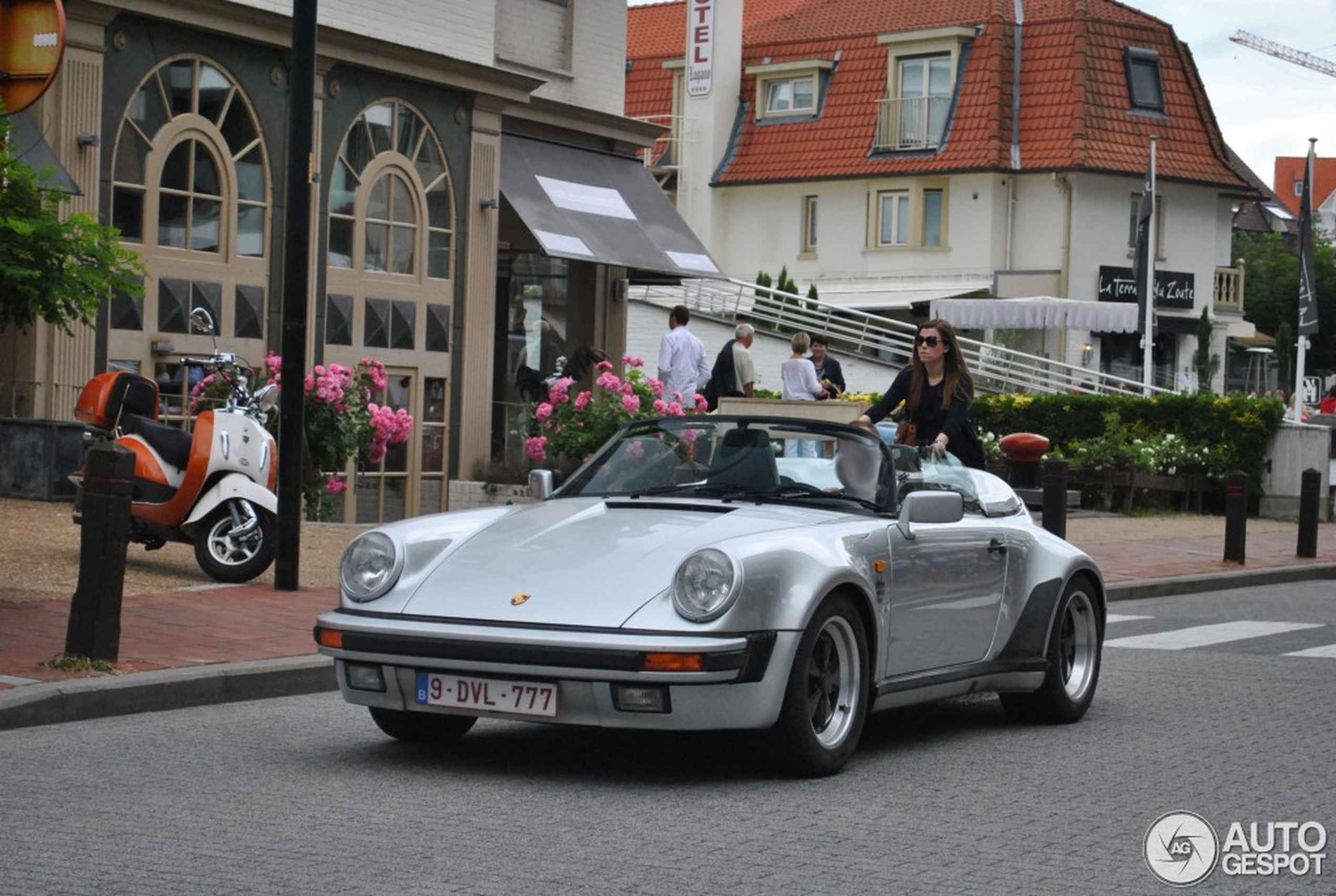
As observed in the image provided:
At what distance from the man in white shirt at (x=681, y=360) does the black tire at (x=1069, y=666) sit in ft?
43.1

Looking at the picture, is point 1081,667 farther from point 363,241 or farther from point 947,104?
point 947,104

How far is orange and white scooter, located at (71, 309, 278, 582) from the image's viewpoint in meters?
12.8

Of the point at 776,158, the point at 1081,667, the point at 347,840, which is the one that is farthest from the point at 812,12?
the point at 347,840

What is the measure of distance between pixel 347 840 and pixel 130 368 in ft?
41.4

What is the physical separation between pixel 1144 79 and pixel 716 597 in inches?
1714

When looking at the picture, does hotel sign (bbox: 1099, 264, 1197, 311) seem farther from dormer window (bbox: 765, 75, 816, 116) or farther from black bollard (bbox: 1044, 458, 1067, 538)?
black bollard (bbox: 1044, 458, 1067, 538)

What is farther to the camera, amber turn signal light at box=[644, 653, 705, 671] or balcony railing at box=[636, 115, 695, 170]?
balcony railing at box=[636, 115, 695, 170]

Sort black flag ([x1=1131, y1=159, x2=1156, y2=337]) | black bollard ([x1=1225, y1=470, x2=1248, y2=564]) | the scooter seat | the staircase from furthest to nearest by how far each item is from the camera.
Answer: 1. the staircase
2. black flag ([x1=1131, y1=159, x2=1156, y2=337])
3. black bollard ([x1=1225, y1=470, x2=1248, y2=564])
4. the scooter seat

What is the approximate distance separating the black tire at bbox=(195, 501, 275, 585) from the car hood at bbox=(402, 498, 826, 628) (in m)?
5.28

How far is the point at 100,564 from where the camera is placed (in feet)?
29.9

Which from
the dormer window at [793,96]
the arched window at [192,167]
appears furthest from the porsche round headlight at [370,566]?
the dormer window at [793,96]

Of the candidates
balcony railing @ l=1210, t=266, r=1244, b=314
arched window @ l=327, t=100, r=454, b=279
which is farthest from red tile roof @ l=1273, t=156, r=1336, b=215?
arched window @ l=327, t=100, r=454, b=279

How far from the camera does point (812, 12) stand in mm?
52938

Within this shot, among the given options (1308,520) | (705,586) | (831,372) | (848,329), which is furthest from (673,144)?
(705,586)
